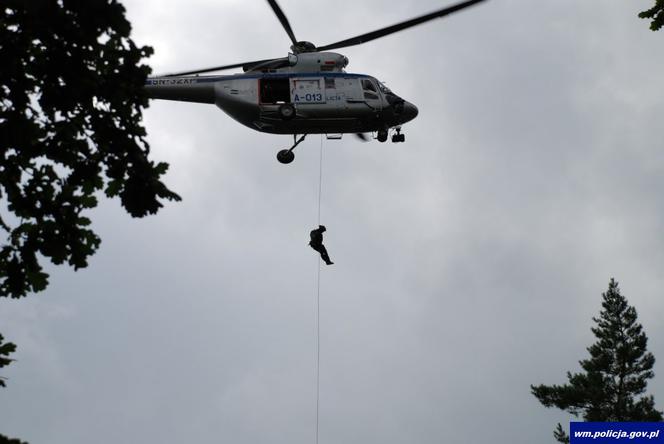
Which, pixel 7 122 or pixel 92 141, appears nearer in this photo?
pixel 7 122

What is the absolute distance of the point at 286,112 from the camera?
20891mm

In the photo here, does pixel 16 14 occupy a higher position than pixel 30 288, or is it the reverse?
pixel 16 14

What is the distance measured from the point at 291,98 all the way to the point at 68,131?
548 inches

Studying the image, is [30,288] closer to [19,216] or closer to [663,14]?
[19,216]

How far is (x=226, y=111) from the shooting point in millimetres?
22000

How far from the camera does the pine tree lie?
108 ft

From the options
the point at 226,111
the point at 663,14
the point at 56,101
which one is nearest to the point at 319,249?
the point at 226,111

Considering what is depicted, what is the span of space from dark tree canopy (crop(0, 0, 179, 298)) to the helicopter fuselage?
43.0ft

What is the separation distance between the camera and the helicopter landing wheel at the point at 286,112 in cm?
2089

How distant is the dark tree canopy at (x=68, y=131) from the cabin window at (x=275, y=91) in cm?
1355

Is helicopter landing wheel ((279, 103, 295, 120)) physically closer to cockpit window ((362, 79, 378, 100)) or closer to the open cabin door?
the open cabin door

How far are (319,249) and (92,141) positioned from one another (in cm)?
1263

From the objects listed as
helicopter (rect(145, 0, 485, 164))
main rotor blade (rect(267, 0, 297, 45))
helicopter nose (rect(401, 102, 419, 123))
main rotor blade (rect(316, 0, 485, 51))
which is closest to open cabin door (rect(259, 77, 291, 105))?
helicopter (rect(145, 0, 485, 164))

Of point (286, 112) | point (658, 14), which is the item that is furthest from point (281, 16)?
point (658, 14)
